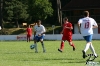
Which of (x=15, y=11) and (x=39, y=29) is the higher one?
(x=39, y=29)

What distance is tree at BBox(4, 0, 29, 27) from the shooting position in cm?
6981

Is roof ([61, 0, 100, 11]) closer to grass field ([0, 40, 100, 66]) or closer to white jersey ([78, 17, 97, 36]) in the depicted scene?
grass field ([0, 40, 100, 66])

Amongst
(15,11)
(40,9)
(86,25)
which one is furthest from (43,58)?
(15,11)

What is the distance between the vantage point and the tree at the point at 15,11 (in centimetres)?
6981

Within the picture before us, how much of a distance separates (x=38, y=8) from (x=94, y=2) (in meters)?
11.4

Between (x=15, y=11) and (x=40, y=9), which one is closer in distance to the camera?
(x=40, y=9)

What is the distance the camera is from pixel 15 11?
231ft

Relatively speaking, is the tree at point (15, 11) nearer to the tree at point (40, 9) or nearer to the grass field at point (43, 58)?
the tree at point (40, 9)

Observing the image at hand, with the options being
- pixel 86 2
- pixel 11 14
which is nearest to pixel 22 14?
pixel 11 14

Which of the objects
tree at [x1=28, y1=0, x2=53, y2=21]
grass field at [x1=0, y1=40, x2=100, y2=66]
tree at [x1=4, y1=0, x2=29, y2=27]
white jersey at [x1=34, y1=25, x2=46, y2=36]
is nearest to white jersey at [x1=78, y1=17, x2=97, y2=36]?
grass field at [x1=0, y1=40, x2=100, y2=66]

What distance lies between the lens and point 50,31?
219 ft

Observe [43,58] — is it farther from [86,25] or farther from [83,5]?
[83,5]

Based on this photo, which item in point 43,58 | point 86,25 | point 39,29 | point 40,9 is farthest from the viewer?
point 40,9

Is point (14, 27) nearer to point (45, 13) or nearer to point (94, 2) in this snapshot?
point (45, 13)
